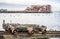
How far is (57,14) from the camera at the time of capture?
7.24ft

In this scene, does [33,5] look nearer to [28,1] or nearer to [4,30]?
[28,1]

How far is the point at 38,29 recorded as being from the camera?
218 cm

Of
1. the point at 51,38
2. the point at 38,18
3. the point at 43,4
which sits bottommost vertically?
the point at 51,38

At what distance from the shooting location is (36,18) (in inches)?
86.1

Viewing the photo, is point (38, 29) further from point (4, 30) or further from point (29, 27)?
point (4, 30)

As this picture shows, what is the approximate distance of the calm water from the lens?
7.13ft

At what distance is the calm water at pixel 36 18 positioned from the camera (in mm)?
2172

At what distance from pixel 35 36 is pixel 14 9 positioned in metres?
0.33

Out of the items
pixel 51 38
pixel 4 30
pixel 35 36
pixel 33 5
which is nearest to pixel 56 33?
pixel 51 38

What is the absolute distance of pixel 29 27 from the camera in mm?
2174

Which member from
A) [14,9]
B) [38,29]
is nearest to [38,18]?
[38,29]

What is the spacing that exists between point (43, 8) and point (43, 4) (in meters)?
0.04

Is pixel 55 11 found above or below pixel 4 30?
above

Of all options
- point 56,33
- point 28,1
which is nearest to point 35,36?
point 56,33
